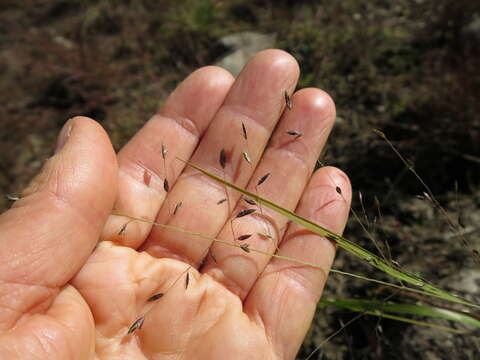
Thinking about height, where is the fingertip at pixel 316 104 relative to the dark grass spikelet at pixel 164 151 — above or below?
above

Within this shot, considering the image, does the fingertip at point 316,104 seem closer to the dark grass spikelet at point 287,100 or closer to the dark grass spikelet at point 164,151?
the dark grass spikelet at point 287,100

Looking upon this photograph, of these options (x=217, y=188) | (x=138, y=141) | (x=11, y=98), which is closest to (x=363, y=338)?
(x=217, y=188)

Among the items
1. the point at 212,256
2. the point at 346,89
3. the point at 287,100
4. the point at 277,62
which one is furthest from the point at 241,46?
the point at 212,256

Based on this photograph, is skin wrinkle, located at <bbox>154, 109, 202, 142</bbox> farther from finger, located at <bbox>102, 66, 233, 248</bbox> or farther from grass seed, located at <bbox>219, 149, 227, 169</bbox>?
grass seed, located at <bbox>219, 149, 227, 169</bbox>

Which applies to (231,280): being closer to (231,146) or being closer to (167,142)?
(231,146)

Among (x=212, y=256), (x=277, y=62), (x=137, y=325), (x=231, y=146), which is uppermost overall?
(x=277, y=62)

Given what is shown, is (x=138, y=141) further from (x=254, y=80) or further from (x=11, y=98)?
(x=11, y=98)

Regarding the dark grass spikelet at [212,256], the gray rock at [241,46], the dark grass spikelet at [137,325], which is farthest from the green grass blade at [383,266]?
the gray rock at [241,46]

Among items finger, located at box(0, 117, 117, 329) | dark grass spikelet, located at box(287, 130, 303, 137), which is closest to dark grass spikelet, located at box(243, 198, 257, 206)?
dark grass spikelet, located at box(287, 130, 303, 137)
